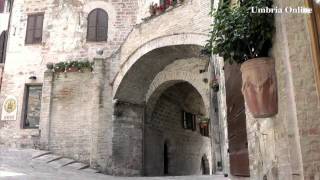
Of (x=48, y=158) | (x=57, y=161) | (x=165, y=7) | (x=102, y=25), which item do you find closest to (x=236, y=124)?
(x=165, y=7)

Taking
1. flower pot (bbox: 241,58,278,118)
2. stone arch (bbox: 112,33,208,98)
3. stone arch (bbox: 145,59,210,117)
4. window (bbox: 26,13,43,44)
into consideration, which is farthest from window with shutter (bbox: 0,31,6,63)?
flower pot (bbox: 241,58,278,118)

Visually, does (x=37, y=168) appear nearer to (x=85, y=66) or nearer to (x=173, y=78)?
(x=85, y=66)

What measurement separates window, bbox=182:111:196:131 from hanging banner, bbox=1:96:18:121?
790cm

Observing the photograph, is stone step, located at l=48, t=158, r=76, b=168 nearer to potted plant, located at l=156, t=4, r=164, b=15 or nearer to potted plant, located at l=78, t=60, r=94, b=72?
potted plant, located at l=78, t=60, r=94, b=72

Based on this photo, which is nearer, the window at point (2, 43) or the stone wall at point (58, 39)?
the stone wall at point (58, 39)

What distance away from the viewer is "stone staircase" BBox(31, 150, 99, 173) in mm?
11547

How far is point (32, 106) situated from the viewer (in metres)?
15.0

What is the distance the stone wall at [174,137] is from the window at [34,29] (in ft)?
21.3

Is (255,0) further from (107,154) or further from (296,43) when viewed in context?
(107,154)

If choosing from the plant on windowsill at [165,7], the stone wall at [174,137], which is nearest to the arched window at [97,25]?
the plant on windowsill at [165,7]

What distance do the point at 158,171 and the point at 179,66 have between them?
15.0 ft

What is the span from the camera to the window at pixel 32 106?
14789mm

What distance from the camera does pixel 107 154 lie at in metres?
12.6

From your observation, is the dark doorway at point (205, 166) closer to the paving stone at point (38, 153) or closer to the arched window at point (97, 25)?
the arched window at point (97, 25)
